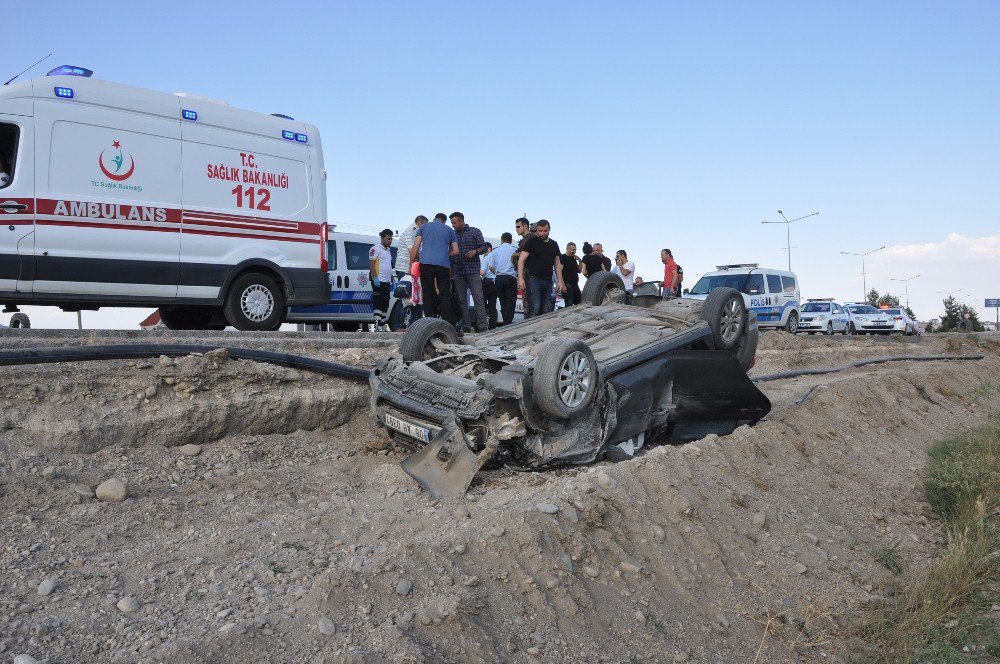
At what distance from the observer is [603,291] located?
8.17m

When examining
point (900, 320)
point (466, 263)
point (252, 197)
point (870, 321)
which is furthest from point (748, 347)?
point (900, 320)

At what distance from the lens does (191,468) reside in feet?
17.7

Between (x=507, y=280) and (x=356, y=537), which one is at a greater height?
(x=507, y=280)

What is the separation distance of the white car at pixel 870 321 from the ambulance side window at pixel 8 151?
2697 cm

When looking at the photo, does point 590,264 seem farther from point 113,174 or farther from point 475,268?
point 113,174

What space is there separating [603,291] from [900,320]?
25.2 metres

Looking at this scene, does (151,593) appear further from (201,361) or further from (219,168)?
(219,168)

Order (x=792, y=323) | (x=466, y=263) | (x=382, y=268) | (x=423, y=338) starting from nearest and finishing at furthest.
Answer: (x=423, y=338) → (x=466, y=263) → (x=382, y=268) → (x=792, y=323)

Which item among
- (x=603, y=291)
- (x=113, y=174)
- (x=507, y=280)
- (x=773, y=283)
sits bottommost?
(x=603, y=291)

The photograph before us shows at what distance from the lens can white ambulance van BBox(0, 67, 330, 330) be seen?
7.37 m

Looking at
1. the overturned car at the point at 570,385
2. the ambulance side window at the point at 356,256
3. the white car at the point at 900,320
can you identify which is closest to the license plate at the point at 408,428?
the overturned car at the point at 570,385

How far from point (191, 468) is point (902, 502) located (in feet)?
20.1

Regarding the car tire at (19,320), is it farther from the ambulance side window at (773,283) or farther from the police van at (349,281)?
the ambulance side window at (773,283)

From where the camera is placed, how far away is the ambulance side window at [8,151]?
23.8ft
